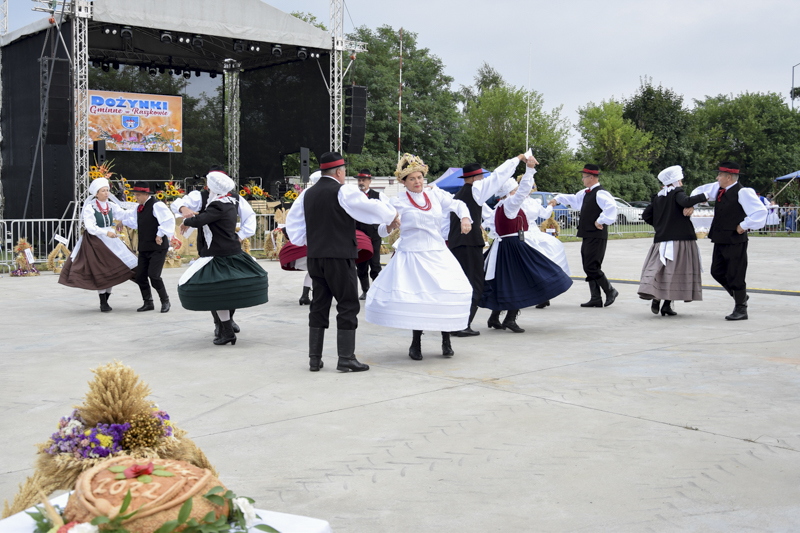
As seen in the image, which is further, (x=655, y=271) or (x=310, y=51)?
(x=310, y=51)

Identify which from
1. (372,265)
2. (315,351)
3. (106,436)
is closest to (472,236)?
(315,351)

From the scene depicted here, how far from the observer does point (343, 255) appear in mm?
6168

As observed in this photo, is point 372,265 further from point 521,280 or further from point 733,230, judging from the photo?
point 733,230

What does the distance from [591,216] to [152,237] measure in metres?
5.49

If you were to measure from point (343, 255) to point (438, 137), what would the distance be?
132 feet

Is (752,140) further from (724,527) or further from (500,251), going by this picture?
(724,527)

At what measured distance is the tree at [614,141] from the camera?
1797 inches

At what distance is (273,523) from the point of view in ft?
6.39

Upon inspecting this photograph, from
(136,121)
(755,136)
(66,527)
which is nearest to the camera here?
(66,527)

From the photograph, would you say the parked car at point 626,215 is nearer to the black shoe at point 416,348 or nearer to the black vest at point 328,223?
the black shoe at point 416,348

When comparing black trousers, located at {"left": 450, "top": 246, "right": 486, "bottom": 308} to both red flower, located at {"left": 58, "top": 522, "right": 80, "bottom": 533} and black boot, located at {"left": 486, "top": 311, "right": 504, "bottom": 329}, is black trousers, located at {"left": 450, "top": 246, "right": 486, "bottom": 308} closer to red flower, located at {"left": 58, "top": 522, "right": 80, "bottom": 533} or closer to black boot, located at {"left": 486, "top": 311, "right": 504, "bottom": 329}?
black boot, located at {"left": 486, "top": 311, "right": 504, "bottom": 329}

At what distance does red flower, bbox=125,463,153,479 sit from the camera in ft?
6.19

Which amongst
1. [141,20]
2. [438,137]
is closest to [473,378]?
[141,20]

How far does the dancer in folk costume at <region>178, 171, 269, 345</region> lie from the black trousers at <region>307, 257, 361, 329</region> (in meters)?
1.25
